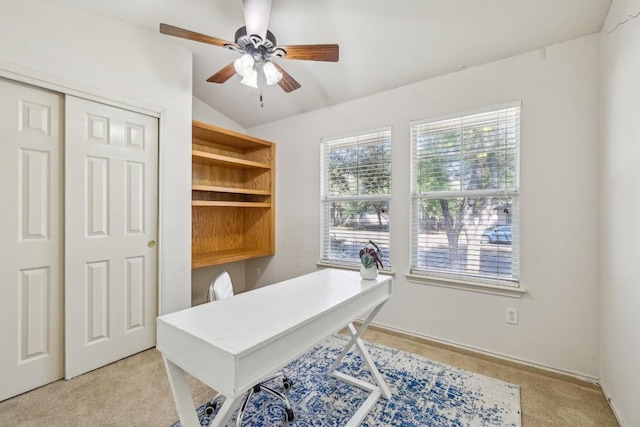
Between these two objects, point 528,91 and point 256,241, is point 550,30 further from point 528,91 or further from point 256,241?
point 256,241

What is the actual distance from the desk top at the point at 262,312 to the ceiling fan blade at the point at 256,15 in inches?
62.6

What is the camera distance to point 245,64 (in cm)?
185

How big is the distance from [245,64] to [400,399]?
7.82 feet

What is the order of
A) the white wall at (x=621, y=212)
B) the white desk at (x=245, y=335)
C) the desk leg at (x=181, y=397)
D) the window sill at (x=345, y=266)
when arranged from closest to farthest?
the white desk at (x=245, y=335) < the desk leg at (x=181, y=397) < the white wall at (x=621, y=212) < the window sill at (x=345, y=266)

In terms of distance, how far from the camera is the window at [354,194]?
2.96 metres

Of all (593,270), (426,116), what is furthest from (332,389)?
(426,116)

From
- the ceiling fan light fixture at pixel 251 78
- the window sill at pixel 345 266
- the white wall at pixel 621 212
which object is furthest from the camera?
the window sill at pixel 345 266

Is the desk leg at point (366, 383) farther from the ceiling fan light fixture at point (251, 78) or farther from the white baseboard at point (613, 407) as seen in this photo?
the ceiling fan light fixture at point (251, 78)

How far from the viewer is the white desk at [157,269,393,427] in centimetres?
96

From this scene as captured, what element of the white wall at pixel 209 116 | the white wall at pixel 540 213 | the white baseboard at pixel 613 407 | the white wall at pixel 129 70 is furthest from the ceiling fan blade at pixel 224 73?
the white baseboard at pixel 613 407

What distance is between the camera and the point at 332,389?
1922mm

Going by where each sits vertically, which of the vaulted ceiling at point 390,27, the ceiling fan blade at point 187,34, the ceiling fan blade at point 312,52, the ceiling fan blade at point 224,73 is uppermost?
the vaulted ceiling at point 390,27

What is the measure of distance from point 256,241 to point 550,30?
3.56 meters

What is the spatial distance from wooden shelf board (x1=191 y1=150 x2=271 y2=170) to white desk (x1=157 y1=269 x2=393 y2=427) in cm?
191
